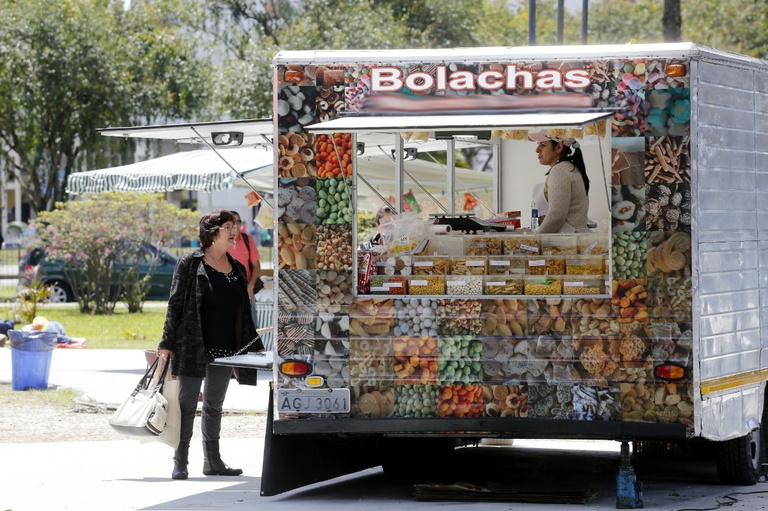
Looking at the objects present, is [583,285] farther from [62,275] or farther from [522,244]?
[62,275]

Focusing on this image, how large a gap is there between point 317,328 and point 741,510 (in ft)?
8.91

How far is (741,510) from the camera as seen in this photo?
7.79m

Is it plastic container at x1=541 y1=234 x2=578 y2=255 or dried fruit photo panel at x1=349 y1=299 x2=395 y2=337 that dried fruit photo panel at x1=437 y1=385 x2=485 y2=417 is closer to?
dried fruit photo panel at x1=349 y1=299 x2=395 y2=337

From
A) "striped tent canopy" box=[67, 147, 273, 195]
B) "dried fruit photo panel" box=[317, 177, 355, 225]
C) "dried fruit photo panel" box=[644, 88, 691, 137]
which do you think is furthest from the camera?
"striped tent canopy" box=[67, 147, 273, 195]

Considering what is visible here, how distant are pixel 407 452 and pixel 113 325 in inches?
525

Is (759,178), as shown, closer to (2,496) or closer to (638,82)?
(638,82)

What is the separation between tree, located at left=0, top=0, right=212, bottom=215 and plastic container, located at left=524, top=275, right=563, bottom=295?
25.2 m

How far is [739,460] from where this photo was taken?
856 cm

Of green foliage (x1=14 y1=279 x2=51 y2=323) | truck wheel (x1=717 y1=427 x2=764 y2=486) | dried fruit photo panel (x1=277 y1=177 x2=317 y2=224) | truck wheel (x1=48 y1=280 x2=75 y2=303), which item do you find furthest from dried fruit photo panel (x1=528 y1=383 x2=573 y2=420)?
truck wheel (x1=48 y1=280 x2=75 y2=303)

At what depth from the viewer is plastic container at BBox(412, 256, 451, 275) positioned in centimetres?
799

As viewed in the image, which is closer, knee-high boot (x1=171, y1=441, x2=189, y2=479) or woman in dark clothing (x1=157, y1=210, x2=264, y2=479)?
woman in dark clothing (x1=157, y1=210, x2=264, y2=479)

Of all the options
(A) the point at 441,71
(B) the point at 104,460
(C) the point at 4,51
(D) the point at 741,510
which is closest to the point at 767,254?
(D) the point at 741,510

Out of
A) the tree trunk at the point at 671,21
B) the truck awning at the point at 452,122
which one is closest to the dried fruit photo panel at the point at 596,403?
the truck awning at the point at 452,122

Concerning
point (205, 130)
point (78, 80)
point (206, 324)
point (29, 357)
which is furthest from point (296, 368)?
point (78, 80)
